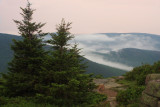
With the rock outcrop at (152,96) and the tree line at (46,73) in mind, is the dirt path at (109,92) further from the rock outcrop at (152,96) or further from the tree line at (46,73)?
the rock outcrop at (152,96)

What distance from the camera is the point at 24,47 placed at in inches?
473

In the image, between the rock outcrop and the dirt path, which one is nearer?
the rock outcrop

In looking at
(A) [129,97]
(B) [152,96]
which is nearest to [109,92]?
(A) [129,97]

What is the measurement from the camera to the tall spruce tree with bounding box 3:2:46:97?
11.2m

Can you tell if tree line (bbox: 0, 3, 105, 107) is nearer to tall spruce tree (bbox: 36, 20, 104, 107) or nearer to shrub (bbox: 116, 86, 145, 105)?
tall spruce tree (bbox: 36, 20, 104, 107)

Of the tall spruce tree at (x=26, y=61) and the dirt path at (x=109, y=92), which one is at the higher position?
the tall spruce tree at (x=26, y=61)

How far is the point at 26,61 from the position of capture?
11.8 metres

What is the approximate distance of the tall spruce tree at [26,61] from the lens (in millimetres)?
11200

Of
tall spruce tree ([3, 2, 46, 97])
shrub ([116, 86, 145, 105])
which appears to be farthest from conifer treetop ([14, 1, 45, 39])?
shrub ([116, 86, 145, 105])

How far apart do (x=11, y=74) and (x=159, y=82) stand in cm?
1011

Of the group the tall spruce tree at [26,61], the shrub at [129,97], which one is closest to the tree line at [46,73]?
the tall spruce tree at [26,61]

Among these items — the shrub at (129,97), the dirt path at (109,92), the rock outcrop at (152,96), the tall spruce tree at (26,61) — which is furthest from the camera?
the tall spruce tree at (26,61)

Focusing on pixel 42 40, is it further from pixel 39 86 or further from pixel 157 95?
pixel 157 95

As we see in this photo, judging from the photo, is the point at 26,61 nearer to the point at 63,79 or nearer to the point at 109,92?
the point at 63,79
